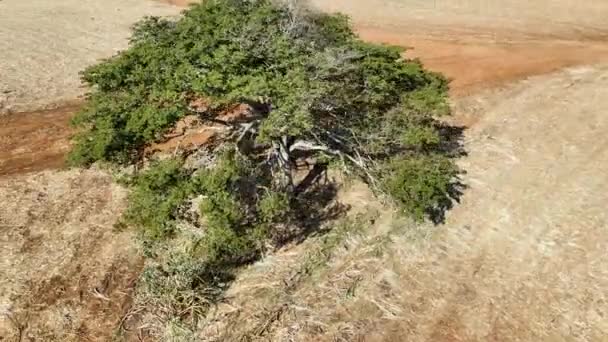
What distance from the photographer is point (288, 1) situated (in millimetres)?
15641

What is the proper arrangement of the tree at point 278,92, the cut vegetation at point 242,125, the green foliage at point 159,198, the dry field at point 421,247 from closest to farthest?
the green foliage at point 159,198 → the cut vegetation at point 242,125 → the tree at point 278,92 → the dry field at point 421,247

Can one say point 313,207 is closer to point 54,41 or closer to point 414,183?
point 414,183

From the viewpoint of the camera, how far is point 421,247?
16.9 metres

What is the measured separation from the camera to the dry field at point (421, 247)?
14.4 meters

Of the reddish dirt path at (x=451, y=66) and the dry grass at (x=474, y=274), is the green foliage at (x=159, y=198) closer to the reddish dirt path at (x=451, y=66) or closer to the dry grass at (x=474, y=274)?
the dry grass at (x=474, y=274)

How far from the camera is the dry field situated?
14383 millimetres

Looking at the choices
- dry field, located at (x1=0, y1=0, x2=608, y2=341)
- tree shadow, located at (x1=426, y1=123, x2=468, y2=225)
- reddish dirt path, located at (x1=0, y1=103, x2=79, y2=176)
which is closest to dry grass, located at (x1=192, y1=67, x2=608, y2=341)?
dry field, located at (x1=0, y1=0, x2=608, y2=341)

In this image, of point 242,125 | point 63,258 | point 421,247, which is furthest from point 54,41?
point 421,247

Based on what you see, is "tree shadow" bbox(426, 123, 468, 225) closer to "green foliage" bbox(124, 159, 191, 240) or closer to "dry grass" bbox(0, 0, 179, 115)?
"green foliage" bbox(124, 159, 191, 240)

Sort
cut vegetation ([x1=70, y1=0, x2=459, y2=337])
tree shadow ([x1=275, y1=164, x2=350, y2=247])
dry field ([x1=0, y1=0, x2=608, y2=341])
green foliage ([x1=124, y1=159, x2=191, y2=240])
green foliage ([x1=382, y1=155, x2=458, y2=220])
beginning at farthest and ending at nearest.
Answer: tree shadow ([x1=275, y1=164, x2=350, y2=247])
green foliage ([x1=382, y1=155, x2=458, y2=220])
dry field ([x1=0, y1=0, x2=608, y2=341])
cut vegetation ([x1=70, y1=0, x2=459, y2=337])
green foliage ([x1=124, y1=159, x2=191, y2=240])

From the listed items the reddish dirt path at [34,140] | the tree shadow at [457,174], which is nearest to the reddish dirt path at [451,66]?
the reddish dirt path at [34,140]

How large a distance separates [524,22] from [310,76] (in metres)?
26.6

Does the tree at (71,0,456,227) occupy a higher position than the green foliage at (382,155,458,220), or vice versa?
the tree at (71,0,456,227)

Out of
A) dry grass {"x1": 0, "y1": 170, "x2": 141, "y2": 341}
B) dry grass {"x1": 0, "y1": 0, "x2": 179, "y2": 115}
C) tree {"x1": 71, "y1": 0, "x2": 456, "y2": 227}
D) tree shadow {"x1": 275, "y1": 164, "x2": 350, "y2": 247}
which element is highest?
tree {"x1": 71, "y1": 0, "x2": 456, "y2": 227}
